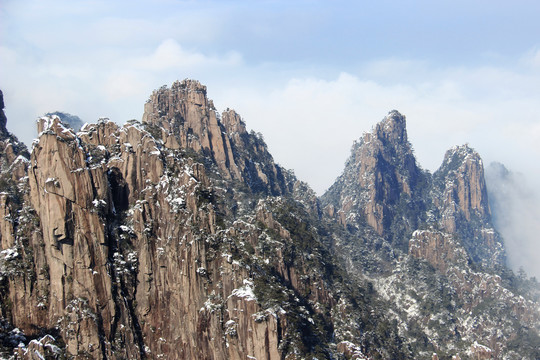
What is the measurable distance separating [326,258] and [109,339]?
7038 cm

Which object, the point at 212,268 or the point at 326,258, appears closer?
the point at 212,268

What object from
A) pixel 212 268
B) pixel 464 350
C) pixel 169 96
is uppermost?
pixel 169 96

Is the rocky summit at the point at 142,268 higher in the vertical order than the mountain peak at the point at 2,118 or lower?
lower

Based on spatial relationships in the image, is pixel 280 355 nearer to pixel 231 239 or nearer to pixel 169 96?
pixel 231 239

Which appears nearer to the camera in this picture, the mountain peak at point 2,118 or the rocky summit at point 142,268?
the rocky summit at point 142,268

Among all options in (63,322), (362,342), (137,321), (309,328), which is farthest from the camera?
(362,342)

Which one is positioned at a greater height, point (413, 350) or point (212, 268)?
point (212, 268)

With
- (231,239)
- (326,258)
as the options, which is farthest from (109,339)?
(326,258)

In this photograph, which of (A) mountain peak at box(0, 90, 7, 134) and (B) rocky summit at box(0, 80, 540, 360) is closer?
(B) rocky summit at box(0, 80, 540, 360)

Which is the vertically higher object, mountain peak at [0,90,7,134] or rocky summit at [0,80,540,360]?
mountain peak at [0,90,7,134]

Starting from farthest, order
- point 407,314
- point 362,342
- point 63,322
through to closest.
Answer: point 407,314 < point 362,342 < point 63,322

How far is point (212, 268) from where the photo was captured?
375 feet

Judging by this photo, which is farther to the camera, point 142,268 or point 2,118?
point 2,118

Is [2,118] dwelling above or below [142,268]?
above
